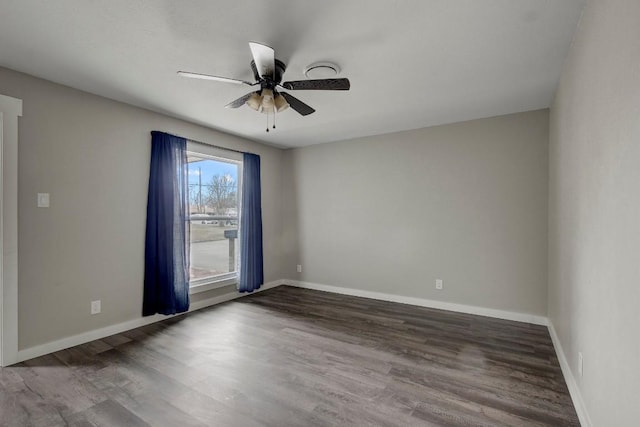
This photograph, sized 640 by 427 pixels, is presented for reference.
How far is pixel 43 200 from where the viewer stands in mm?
2734

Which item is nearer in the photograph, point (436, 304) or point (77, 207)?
point (77, 207)

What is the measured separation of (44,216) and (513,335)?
4.79 m

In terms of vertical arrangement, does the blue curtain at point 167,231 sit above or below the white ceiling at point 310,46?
below

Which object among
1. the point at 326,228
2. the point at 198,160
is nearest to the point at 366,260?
the point at 326,228

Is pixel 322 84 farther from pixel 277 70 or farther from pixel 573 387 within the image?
pixel 573 387

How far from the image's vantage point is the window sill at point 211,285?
4052mm

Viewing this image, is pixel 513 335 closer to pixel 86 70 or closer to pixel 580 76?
pixel 580 76

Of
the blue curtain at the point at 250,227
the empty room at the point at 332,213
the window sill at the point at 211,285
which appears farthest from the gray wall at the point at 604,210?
the window sill at the point at 211,285

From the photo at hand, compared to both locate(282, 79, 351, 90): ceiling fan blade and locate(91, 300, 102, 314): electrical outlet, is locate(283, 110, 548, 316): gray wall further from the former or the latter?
locate(91, 300, 102, 314): electrical outlet

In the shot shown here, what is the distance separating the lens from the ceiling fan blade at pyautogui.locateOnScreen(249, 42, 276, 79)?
6.11 ft

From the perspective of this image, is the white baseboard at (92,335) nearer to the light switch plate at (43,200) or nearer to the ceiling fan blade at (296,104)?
the light switch plate at (43,200)

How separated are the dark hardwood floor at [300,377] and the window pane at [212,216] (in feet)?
3.39

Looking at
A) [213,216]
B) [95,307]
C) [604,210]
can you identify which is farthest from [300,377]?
[213,216]

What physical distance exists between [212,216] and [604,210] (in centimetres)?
420
